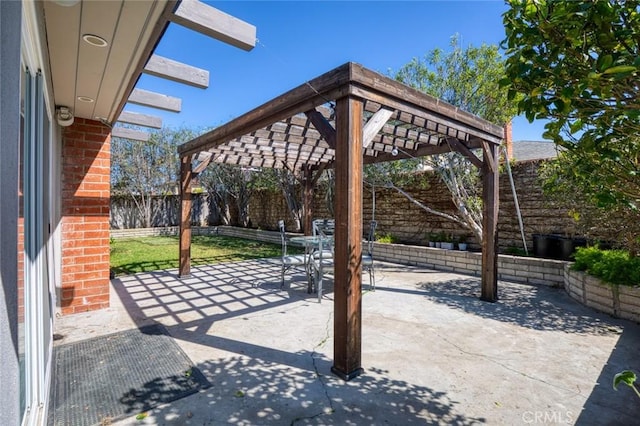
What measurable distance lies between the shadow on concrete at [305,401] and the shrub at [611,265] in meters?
3.19

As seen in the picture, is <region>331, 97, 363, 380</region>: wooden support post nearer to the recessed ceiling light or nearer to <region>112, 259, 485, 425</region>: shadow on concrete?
<region>112, 259, 485, 425</region>: shadow on concrete

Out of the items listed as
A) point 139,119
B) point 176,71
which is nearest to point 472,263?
point 176,71

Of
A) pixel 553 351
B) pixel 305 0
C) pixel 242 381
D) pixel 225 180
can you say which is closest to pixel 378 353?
pixel 242 381

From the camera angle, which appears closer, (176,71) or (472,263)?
(176,71)

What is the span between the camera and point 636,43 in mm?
1409

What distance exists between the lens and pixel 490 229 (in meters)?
4.46

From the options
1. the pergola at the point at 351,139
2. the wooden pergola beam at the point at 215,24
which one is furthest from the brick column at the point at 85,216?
the wooden pergola beam at the point at 215,24

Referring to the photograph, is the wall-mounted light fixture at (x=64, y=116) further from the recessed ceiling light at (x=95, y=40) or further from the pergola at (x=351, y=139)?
the recessed ceiling light at (x=95, y=40)

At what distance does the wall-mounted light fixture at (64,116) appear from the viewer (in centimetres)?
347

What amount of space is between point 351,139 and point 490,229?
2.99m

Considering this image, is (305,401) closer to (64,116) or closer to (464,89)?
(64,116)

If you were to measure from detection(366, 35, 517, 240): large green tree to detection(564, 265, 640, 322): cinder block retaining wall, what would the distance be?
6.51ft

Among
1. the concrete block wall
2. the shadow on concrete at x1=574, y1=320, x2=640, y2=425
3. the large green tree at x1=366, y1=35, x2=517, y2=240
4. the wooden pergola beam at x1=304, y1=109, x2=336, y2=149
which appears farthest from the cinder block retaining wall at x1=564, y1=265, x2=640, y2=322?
the wooden pergola beam at x1=304, y1=109, x2=336, y2=149

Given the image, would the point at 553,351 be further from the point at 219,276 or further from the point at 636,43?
the point at 219,276
